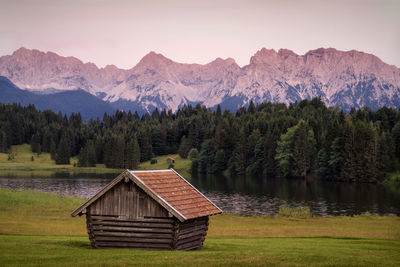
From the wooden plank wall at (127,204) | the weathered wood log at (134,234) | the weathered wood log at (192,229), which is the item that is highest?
the wooden plank wall at (127,204)

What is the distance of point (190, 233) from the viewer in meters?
31.5

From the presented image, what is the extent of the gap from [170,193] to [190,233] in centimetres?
296

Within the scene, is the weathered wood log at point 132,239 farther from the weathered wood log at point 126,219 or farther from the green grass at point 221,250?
the weathered wood log at point 126,219

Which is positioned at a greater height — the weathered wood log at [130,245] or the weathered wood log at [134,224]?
the weathered wood log at [134,224]

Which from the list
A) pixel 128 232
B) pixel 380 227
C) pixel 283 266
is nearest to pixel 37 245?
pixel 128 232

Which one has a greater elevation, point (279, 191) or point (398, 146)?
point (398, 146)

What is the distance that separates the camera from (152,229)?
3008 cm

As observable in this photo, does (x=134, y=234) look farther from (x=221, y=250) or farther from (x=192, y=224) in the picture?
(x=221, y=250)

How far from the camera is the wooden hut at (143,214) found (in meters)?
29.7

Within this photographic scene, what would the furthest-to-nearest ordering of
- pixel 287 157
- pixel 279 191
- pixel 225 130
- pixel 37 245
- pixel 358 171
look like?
pixel 225 130 → pixel 287 157 → pixel 358 171 → pixel 279 191 → pixel 37 245

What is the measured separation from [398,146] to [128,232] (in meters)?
131

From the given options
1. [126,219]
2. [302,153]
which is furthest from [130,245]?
[302,153]

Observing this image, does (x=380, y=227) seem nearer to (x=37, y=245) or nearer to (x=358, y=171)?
(x=37, y=245)

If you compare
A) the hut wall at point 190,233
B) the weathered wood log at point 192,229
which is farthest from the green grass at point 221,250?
the weathered wood log at point 192,229
